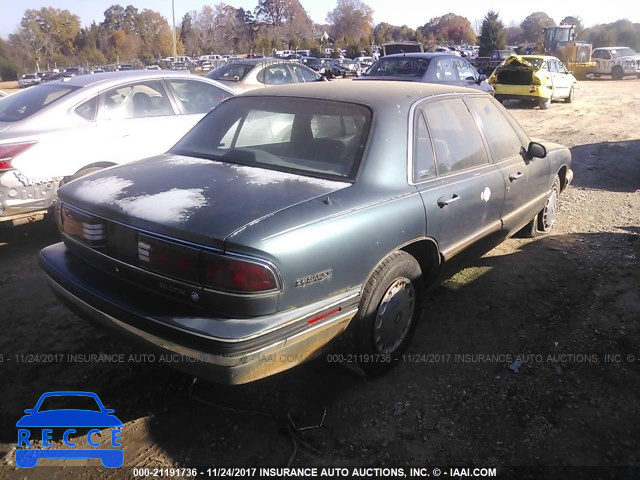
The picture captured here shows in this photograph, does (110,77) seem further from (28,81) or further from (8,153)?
(28,81)

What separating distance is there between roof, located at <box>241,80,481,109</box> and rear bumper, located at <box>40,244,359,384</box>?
1.28 meters

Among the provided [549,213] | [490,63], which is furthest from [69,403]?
[490,63]

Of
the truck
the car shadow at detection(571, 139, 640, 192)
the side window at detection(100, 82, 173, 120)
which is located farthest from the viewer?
the truck

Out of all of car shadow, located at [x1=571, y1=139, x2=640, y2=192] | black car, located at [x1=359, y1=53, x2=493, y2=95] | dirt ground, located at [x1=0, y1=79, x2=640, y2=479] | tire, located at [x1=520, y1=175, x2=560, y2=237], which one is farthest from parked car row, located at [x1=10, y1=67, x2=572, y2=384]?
black car, located at [x1=359, y1=53, x2=493, y2=95]

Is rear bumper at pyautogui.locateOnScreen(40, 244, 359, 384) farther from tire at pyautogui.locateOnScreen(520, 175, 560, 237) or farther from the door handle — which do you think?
tire at pyautogui.locateOnScreen(520, 175, 560, 237)

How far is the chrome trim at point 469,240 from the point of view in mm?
3441

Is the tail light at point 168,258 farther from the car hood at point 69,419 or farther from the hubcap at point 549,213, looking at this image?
the hubcap at point 549,213

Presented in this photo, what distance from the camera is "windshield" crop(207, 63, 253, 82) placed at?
35.0 ft

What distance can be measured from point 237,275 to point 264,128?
175cm

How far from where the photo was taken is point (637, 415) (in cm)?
286

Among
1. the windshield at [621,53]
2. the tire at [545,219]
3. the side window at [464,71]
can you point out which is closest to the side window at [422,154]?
the tire at [545,219]

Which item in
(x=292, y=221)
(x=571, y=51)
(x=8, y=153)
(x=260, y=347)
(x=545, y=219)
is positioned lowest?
(x=545, y=219)

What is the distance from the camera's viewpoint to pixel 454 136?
144 inches

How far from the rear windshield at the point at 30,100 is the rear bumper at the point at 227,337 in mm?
3241
